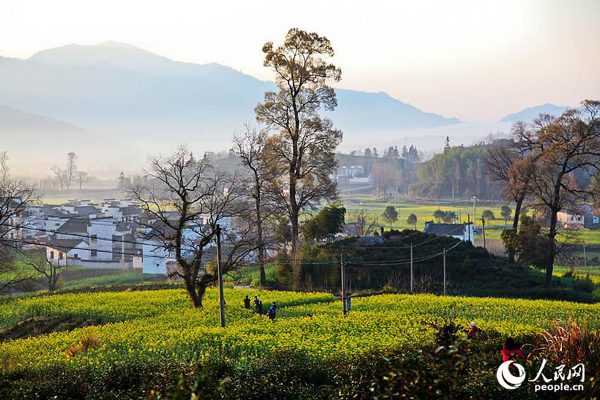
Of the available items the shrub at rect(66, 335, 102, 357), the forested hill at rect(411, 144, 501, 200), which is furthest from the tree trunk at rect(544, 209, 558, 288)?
the forested hill at rect(411, 144, 501, 200)

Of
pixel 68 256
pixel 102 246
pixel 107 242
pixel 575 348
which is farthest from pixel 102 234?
pixel 575 348

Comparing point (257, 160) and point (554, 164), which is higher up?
point (257, 160)

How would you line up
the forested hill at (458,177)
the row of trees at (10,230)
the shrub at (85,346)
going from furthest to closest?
1. the forested hill at (458,177)
2. the row of trees at (10,230)
3. the shrub at (85,346)

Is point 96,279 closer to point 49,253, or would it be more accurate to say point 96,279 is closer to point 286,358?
point 49,253

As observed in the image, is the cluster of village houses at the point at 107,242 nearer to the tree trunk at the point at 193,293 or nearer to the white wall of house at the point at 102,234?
the white wall of house at the point at 102,234

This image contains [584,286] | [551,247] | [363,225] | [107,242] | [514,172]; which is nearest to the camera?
[551,247]

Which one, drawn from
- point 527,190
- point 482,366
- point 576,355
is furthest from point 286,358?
point 527,190

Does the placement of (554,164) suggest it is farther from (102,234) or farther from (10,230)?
(102,234)

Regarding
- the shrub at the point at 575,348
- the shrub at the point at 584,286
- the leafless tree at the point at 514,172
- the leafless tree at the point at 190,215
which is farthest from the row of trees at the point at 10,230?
the shrub at the point at 584,286

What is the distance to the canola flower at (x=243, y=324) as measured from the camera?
798 inches

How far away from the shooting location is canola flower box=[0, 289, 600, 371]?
798 inches

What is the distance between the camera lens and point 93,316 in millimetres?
32719

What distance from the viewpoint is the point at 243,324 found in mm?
26922

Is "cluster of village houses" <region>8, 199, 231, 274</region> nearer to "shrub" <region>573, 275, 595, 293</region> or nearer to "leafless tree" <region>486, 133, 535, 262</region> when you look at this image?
"leafless tree" <region>486, 133, 535, 262</region>
